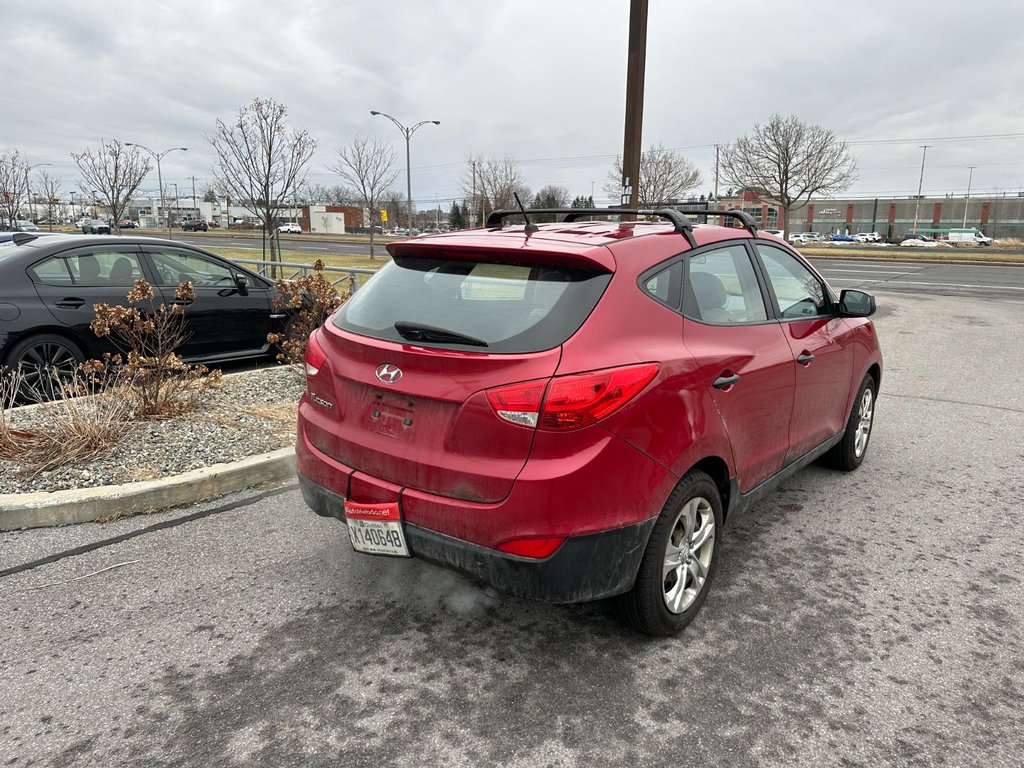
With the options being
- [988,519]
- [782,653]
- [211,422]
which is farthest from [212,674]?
[988,519]

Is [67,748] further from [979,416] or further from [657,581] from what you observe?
[979,416]

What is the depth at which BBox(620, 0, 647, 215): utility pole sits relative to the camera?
10109 mm

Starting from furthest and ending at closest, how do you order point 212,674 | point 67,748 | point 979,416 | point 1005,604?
point 979,416 < point 1005,604 < point 212,674 < point 67,748

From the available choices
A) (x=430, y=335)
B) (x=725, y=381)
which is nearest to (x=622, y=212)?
(x=725, y=381)

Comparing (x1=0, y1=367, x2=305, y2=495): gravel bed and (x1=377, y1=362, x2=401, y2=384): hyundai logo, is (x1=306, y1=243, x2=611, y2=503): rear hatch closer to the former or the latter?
(x1=377, y1=362, x2=401, y2=384): hyundai logo

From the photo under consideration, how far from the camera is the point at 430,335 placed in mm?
2715

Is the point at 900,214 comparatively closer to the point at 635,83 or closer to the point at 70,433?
the point at 635,83

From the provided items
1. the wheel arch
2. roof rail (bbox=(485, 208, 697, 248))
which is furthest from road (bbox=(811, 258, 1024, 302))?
the wheel arch

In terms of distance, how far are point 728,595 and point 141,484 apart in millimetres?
3342

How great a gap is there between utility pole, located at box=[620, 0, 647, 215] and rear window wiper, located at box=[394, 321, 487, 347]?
8.68 metres

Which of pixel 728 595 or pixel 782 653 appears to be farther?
pixel 728 595

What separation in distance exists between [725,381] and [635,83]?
8.55 metres

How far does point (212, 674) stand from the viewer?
106 inches

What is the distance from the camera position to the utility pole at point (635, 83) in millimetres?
10109
